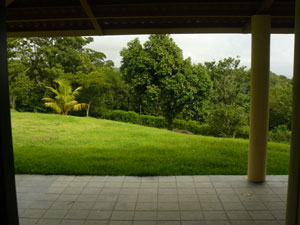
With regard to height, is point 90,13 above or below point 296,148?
above

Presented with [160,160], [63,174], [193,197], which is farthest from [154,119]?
[193,197]

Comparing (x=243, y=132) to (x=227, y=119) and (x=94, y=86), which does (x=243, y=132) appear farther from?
(x=94, y=86)

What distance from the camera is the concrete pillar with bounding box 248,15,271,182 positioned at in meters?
4.96

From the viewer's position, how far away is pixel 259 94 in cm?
506

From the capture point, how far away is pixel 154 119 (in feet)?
55.0

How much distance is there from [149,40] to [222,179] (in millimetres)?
10571

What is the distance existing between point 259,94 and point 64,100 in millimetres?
13920

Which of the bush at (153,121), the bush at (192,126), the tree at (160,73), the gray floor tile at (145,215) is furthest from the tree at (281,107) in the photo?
the gray floor tile at (145,215)

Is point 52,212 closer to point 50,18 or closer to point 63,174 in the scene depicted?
point 63,174

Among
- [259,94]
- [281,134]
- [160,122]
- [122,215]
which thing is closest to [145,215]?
[122,215]

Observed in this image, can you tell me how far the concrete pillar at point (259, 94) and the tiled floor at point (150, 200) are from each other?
16.1 inches

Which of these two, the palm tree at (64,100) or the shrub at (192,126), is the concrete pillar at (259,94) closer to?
the shrub at (192,126)

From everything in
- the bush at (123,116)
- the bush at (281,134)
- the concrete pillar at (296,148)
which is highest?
the concrete pillar at (296,148)

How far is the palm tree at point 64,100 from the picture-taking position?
16625 mm
